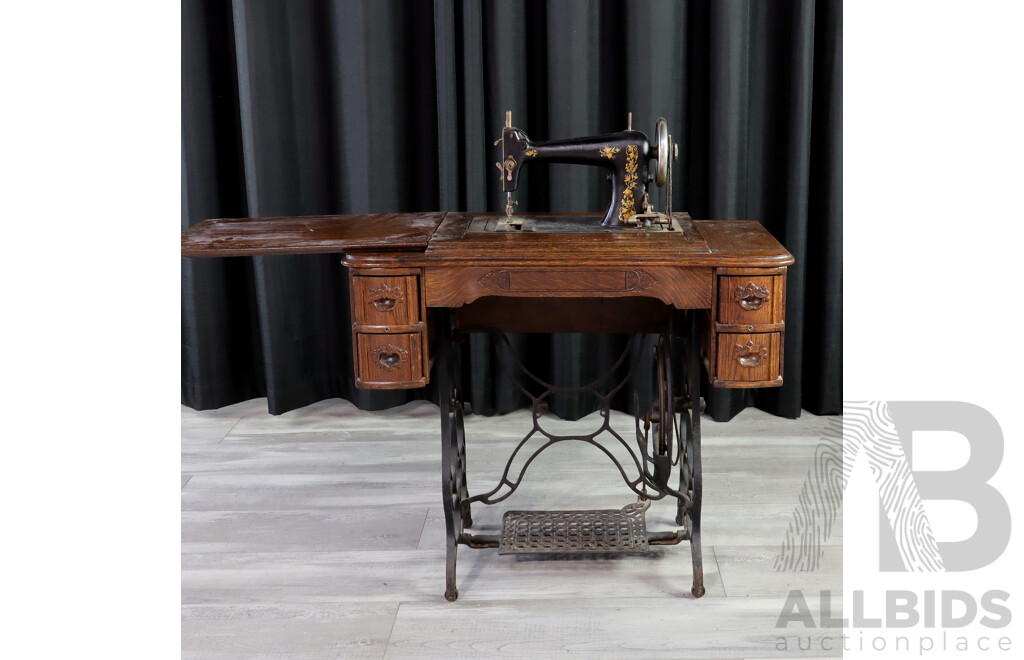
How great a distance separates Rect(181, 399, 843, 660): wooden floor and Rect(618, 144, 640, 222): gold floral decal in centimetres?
84

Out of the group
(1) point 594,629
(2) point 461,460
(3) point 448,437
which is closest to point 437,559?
(2) point 461,460

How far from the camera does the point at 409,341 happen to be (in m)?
2.04

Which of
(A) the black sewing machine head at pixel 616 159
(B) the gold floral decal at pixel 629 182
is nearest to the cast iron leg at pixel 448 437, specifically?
(A) the black sewing machine head at pixel 616 159

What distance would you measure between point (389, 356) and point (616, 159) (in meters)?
0.68

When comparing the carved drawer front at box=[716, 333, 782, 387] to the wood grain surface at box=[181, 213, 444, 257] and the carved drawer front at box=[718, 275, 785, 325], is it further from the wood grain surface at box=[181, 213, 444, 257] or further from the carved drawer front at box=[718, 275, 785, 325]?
the wood grain surface at box=[181, 213, 444, 257]

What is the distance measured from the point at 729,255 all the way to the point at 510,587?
0.96 metres

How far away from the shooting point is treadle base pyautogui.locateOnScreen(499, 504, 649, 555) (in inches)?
92.7

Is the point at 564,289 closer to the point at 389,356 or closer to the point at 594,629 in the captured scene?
the point at 389,356

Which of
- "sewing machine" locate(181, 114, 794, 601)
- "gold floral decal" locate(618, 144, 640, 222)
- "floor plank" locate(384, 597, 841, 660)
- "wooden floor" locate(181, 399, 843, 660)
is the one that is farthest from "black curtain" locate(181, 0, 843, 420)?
"floor plank" locate(384, 597, 841, 660)

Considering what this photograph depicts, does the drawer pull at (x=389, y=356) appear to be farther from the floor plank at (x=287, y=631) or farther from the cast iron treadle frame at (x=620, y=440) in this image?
the floor plank at (x=287, y=631)

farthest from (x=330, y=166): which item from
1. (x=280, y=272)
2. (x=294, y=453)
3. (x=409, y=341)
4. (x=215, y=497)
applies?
(x=409, y=341)

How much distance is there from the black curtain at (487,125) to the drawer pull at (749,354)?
44.8 inches

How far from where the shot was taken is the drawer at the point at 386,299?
2.01 m

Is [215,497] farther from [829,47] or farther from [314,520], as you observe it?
[829,47]
